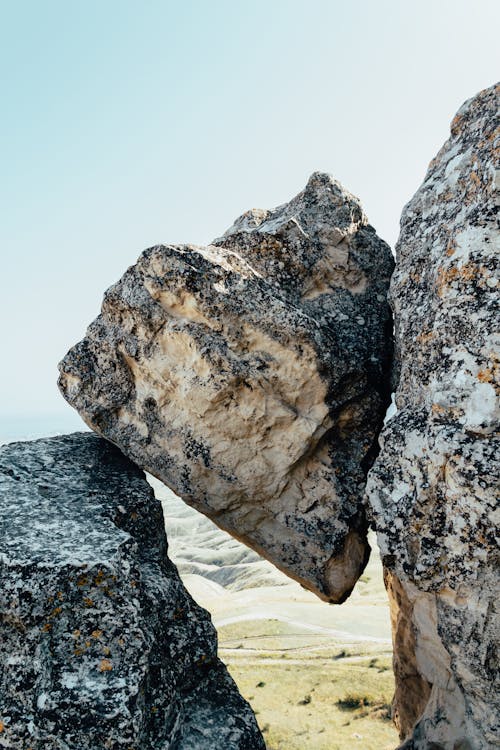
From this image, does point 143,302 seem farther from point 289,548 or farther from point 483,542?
point 483,542

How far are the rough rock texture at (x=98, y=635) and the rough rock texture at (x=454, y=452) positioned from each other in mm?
3049

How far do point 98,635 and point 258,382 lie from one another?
4322 mm

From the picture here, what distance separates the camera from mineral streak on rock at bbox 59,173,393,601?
361 inches

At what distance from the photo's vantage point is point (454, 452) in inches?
275

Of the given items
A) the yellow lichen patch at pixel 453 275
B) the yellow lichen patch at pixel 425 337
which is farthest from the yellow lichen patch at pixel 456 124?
the yellow lichen patch at pixel 425 337

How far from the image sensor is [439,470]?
283 inches

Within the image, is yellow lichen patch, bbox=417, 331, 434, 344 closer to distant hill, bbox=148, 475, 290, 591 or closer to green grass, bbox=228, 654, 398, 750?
green grass, bbox=228, 654, 398, 750

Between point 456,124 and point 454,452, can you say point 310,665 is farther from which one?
point 456,124

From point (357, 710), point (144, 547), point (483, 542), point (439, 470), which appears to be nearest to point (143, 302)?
point (144, 547)

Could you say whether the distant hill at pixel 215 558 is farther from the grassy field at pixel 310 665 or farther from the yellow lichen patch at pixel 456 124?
the yellow lichen patch at pixel 456 124

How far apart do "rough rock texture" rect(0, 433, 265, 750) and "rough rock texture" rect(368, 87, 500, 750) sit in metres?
3.05

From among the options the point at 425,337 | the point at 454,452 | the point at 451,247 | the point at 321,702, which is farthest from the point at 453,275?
the point at 321,702

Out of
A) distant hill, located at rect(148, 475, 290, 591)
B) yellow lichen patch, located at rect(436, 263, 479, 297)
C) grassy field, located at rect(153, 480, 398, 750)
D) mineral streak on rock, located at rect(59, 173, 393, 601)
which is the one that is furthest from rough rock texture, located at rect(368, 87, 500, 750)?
distant hill, located at rect(148, 475, 290, 591)

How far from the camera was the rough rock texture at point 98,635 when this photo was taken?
639 cm
